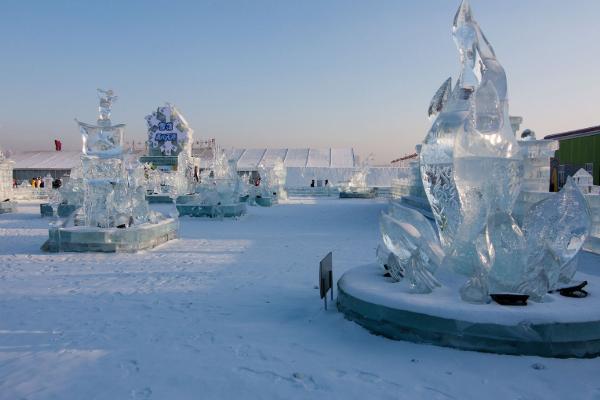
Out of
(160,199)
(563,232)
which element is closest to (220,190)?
(160,199)

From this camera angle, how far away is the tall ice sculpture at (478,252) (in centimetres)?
356

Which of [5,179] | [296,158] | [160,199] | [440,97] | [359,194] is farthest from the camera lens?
[296,158]

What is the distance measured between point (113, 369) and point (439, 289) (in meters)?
2.78

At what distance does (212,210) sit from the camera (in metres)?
15.7

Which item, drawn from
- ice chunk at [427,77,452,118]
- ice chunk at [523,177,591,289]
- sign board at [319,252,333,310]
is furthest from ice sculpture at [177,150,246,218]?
ice chunk at [523,177,591,289]

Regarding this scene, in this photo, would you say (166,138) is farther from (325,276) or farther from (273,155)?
(325,276)

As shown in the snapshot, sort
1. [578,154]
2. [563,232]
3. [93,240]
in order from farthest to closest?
[578,154] → [93,240] → [563,232]

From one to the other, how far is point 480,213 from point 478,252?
48 cm

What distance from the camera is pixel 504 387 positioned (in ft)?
10.1

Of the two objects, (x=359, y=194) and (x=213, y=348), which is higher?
(x=359, y=194)

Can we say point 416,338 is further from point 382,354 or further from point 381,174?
point 381,174

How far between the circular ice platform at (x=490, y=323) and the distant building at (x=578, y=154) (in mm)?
13797

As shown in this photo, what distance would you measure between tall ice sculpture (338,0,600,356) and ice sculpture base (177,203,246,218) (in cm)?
1082

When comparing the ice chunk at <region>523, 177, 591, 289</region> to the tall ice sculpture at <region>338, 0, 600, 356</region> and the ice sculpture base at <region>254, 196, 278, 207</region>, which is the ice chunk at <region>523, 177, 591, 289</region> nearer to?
the tall ice sculpture at <region>338, 0, 600, 356</region>
